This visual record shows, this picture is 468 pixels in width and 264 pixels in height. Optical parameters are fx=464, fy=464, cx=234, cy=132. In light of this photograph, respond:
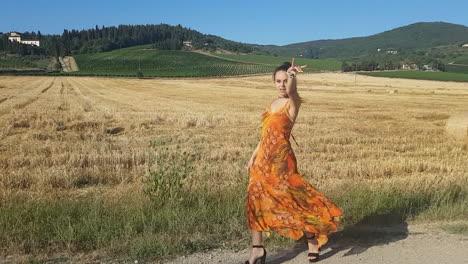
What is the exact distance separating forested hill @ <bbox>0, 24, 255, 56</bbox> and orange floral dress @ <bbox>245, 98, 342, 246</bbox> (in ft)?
484

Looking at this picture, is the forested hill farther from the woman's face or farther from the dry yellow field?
the woman's face

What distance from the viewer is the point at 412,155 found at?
38.0 ft

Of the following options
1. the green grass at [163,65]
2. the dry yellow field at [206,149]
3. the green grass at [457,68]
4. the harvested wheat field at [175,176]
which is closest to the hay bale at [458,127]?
the harvested wheat field at [175,176]

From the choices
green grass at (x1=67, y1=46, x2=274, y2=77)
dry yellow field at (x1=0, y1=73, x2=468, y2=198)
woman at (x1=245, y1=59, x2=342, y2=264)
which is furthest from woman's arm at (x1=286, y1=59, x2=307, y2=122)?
green grass at (x1=67, y1=46, x2=274, y2=77)

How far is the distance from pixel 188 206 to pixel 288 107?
7.19ft

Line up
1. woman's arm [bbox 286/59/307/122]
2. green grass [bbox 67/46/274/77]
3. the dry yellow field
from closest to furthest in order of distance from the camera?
woman's arm [bbox 286/59/307/122], the dry yellow field, green grass [bbox 67/46/274/77]

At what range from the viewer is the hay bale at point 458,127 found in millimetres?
14227

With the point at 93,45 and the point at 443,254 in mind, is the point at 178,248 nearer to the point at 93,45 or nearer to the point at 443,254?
the point at 443,254

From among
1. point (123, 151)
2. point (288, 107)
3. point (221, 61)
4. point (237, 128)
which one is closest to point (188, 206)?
point (288, 107)

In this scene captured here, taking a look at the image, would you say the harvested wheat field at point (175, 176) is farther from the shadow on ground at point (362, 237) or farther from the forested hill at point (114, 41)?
the forested hill at point (114, 41)

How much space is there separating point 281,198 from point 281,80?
3.61 feet

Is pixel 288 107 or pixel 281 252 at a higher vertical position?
pixel 288 107

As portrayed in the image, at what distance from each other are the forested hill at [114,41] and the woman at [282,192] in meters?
148

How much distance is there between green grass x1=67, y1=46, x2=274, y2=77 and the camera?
102125 mm
